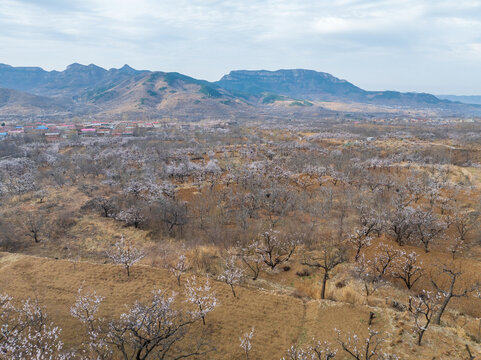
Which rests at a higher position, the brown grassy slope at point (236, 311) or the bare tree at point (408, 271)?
the bare tree at point (408, 271)

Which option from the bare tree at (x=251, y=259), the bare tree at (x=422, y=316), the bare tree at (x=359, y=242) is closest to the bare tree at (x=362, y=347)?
the bare tree at (x=422, y=316)

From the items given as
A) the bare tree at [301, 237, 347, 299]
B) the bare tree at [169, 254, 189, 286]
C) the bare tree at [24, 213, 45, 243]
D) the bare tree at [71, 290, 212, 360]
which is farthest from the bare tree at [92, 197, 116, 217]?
the bare tree at [301, 237, 347, 299]

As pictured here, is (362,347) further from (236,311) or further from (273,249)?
(273,249)

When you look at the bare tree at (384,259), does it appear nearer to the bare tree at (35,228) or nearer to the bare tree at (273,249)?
the bare tree at (273,249)

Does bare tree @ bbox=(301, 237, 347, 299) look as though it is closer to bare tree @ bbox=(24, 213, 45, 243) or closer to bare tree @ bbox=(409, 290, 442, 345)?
bare tree @ bbox=(409, 290, 442, 345)

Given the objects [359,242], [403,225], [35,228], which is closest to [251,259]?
[359,242]

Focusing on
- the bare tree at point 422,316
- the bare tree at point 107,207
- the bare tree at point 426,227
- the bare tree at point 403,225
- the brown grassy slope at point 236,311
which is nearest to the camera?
the bare tree at point 422,316

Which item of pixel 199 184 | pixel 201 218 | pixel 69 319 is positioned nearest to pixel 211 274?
pixel 69 319

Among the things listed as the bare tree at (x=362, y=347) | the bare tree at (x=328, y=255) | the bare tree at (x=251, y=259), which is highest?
the bare tree at (x=362, y=347)

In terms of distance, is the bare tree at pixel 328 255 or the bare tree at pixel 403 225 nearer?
the bare tree at pixel 328 255
